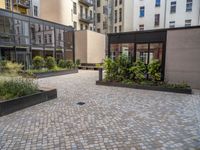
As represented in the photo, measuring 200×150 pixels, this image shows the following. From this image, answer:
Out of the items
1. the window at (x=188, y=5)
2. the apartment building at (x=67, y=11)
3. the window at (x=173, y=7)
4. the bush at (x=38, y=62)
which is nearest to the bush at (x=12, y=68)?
the bush at (x=38, y=62)

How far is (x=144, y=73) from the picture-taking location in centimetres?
773

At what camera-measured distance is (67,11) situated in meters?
20.5

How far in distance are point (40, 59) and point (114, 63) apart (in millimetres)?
6402

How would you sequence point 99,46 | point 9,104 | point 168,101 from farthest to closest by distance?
1. point 99,46
2. point 168,101
3. point 9,104

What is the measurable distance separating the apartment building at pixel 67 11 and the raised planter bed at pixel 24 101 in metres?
16.3

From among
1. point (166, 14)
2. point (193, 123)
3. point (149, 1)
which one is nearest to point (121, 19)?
point (149, 1)

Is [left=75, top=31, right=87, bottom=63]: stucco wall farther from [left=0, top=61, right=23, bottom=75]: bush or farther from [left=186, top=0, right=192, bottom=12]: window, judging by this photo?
[left=186, top=0, right=192, bottom=12]: window

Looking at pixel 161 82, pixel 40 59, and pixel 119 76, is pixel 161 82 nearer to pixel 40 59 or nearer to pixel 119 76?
pixel 119 76

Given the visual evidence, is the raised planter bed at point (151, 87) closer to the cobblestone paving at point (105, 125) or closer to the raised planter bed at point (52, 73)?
the cobblestone paving at point (105, 125)

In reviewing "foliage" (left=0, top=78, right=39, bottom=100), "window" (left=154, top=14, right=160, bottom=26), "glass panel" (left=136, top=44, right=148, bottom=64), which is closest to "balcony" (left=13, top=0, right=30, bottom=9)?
"glass panel" (left=136, top=44, right=148, bottom=64)

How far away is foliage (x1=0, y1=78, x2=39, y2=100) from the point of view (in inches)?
182

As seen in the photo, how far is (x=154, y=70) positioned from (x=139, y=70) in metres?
0.69

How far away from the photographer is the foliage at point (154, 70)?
7.25m

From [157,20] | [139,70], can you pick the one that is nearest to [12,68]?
[139,70]
